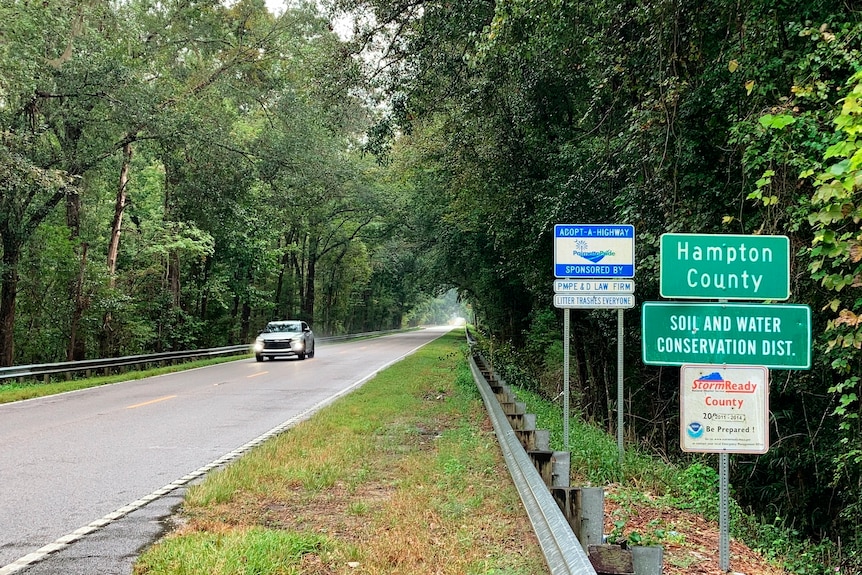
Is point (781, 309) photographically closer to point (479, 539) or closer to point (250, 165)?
point (479, 539)

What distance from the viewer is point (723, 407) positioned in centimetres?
406

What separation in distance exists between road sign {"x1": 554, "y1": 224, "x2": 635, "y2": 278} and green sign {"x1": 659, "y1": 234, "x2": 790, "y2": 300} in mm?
3096

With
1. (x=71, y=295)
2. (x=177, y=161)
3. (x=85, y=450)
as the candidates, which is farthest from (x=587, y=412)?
(x=71, y=295)

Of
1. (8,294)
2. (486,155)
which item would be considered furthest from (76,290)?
(486,155)

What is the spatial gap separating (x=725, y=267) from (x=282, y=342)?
23665mm

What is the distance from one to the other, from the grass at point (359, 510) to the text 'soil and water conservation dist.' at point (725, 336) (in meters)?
1.54

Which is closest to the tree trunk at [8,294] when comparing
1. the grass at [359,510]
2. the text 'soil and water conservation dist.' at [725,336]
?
the grass at [359,510]

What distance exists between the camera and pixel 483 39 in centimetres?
872

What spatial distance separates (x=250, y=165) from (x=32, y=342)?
12336mm

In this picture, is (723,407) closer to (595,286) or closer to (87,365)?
(595,286)

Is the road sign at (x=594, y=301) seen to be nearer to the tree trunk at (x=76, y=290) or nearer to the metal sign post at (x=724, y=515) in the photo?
the metal sign post at (x=724, y=515)

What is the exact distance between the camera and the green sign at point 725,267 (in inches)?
161

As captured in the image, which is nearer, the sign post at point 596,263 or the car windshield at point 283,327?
the sign post at point 596,263

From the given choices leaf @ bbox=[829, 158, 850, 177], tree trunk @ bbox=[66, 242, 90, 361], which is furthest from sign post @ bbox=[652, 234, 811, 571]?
tree trunk @ bbox=[66, 242, 90, 361]
